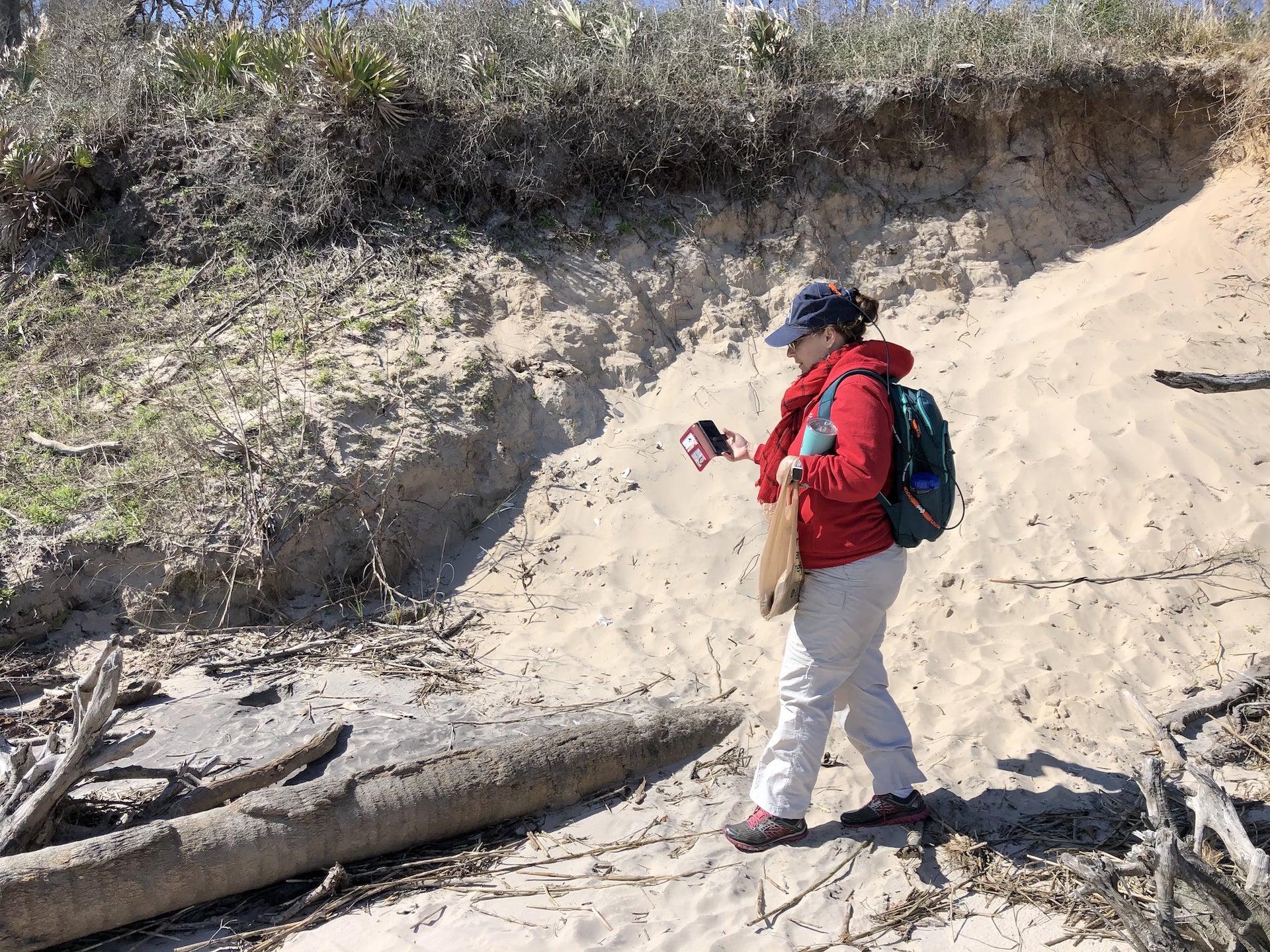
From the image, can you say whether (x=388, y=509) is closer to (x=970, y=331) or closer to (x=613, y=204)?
(x=613, y=204)

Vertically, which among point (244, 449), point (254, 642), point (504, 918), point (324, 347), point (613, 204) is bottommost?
point (504, 918)

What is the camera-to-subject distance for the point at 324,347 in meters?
5.99

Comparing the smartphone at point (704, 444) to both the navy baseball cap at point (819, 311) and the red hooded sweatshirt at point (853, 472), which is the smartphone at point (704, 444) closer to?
the red hooded sweatshirt at point (853, 472)

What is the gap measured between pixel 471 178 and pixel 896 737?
5.22 m

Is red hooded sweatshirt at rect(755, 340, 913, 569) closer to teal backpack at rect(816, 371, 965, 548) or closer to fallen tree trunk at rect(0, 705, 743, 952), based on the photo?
teal backpack at rect(816, 371, 965, 548)

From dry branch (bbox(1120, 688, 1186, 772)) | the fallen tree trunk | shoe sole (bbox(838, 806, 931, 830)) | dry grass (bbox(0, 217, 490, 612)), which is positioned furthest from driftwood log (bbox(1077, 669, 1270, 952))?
dry grass (bbox(0, 217, 490, 612))

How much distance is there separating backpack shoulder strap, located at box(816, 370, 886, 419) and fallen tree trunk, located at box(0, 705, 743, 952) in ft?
5.33

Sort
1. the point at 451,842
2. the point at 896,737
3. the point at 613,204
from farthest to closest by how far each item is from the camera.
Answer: the point at 613,204
the point at 451,842
the point at 896,737

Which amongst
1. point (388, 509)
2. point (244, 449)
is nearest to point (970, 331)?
point (388, 509)

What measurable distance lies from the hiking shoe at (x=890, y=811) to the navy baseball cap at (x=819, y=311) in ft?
5.41

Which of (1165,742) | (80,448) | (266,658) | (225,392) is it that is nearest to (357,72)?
(225,392)

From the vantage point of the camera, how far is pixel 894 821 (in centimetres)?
326

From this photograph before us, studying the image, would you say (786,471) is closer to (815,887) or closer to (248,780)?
(815,887)

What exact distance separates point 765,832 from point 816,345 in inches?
66.3
